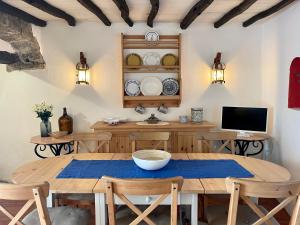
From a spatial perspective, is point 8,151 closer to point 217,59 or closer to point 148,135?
point 148,135

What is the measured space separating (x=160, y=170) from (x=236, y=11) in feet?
6.77

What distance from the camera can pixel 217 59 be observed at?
147 inches

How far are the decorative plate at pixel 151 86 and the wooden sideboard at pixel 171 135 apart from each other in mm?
586

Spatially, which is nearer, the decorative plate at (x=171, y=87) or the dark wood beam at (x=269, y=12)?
the dark wood beam at (x=269, y=12)

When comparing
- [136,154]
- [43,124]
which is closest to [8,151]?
[43,124]

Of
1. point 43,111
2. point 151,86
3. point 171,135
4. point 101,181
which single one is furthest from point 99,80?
point 101,181

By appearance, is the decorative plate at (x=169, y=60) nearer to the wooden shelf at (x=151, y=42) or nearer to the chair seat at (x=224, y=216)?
the wooden shelf at (x=151, y=42)

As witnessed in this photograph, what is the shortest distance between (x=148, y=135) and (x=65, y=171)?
979 millimetres

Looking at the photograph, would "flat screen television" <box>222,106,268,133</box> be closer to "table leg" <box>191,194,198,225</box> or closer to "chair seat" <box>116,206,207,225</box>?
"chair seat" <box>116,206,207,225</box>

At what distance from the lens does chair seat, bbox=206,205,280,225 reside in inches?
71.2

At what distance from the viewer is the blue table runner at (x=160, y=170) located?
1.94 metres

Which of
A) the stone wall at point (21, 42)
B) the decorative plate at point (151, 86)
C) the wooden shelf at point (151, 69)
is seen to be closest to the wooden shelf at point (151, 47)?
the wooden shelf at point (151, 69)

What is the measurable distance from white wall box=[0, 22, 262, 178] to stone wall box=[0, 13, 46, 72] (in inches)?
4.1

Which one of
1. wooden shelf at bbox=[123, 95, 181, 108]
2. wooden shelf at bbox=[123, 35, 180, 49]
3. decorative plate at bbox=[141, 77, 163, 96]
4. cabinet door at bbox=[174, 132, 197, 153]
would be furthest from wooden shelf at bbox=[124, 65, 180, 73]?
cabinet door at bbox=[174, 132, 197, 153]
